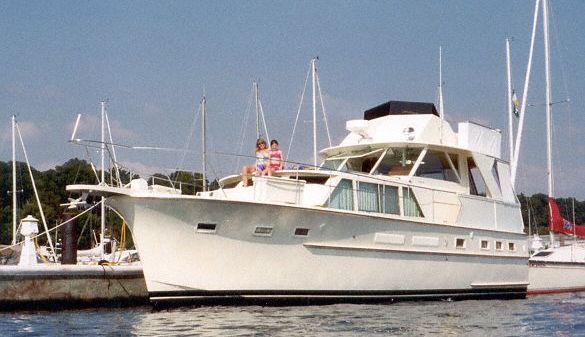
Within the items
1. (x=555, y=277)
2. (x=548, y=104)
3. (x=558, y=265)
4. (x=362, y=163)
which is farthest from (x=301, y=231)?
(x=548, y=104)

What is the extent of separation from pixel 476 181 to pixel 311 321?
9041 mm

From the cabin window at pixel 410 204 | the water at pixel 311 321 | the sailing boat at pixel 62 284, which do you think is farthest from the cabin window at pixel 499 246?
the sailing boat at pixel 62 284

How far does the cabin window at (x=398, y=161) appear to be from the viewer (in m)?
20.9

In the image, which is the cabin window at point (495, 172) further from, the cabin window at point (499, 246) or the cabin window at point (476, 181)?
the cabin window at point (499, 246)

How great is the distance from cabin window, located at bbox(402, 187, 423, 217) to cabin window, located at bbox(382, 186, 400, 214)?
24cm

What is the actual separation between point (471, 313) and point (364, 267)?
257 centimetres

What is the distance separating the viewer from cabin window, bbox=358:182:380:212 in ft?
60.1

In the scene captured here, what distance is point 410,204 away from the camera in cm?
1938

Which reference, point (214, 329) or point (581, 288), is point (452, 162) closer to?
point (581, 288)

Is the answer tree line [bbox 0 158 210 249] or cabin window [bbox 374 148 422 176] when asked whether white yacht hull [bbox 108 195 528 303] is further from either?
tree line [bbox 0 158 210 249]

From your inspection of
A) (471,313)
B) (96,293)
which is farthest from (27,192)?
(471,313)

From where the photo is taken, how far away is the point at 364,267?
18250mm

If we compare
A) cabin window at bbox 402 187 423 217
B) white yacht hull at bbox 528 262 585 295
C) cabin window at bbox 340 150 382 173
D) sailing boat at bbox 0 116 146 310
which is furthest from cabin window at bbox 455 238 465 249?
sailing boat at bbox 0 116 146 310

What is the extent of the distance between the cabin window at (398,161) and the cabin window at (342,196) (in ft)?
9.98
